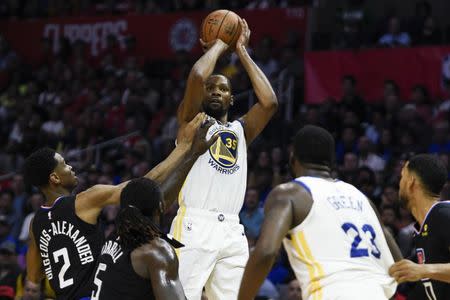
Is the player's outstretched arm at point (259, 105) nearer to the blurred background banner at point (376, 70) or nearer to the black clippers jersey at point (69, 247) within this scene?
the black clippers jersey at point (69, 247)

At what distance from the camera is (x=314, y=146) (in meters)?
5.14

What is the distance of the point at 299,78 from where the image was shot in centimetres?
1538

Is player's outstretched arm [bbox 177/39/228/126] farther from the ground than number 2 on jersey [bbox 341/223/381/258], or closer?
farther from the ground

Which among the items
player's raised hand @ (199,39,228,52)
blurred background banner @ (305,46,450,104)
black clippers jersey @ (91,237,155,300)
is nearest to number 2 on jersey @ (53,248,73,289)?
black clippers jersey @ (91,237,155,300)

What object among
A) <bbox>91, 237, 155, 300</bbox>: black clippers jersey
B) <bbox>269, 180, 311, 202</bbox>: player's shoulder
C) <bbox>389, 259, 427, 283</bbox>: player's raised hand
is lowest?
<bbox>91, 237, 155, 300</bbox>: black clippers jersey

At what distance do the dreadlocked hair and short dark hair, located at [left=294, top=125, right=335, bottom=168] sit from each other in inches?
35.3

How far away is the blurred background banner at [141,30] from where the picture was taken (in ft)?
53.6

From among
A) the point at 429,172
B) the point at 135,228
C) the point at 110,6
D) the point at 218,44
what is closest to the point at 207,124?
the point at 218,44

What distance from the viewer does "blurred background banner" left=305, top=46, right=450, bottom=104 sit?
13.9 m

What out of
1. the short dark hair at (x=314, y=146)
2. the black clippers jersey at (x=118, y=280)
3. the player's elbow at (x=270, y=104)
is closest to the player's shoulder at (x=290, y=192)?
the short dark hair at (x=314, y=146)

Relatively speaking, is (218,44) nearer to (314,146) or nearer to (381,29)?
(314,146)

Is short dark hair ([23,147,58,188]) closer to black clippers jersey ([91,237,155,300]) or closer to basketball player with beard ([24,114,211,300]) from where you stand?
basketball player with beard ([24,114,211,300])

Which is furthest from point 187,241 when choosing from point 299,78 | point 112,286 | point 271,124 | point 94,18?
point 94,18

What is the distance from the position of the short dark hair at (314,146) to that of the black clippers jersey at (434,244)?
3.34 ft
